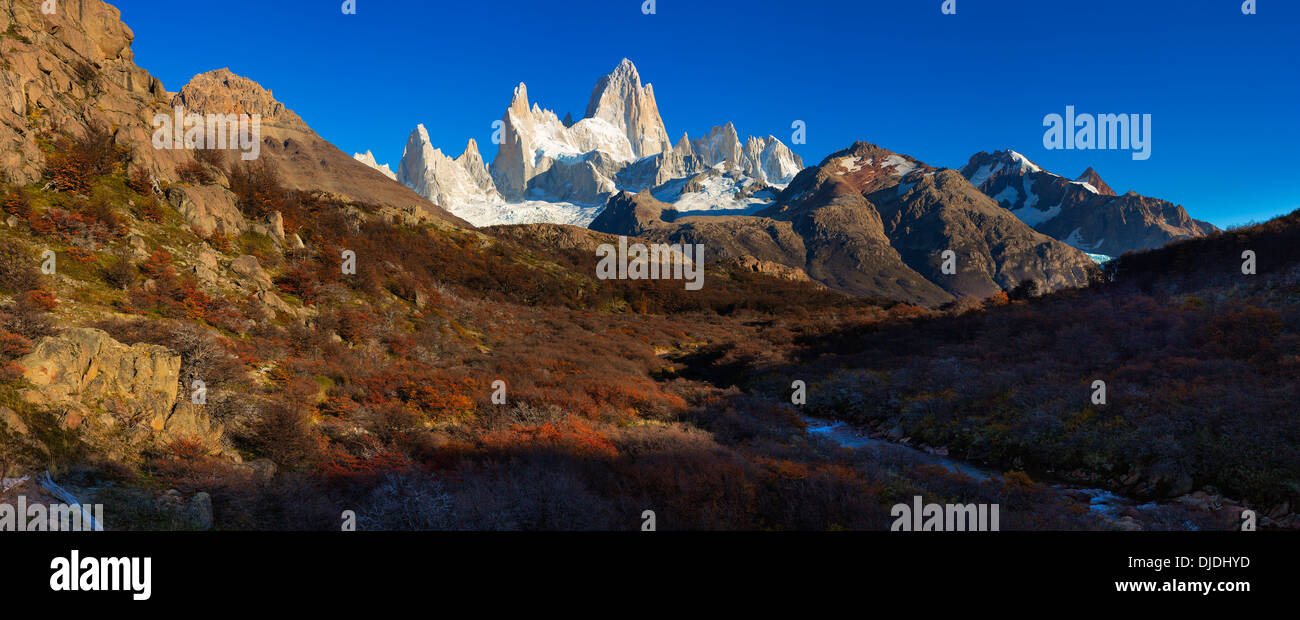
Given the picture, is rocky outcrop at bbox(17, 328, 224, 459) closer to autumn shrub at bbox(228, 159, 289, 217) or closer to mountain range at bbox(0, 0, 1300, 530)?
mountain range at bbox(0, 0, 1300, 530)

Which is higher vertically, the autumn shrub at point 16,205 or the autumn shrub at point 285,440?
the autumn shrub at point 16,205

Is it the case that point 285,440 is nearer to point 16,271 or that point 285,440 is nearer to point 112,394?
point 112,394

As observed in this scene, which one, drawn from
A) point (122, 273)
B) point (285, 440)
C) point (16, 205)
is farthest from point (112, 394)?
point (16, 205)

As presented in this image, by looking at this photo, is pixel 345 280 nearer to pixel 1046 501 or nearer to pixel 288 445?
pixel 288 445

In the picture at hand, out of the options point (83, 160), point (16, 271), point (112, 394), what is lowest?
point (112, 394)

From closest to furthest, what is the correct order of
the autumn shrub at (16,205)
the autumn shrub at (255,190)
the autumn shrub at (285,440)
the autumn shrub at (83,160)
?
1. the autumn shrub at (285,440)
2. the autumn shrub at (16,205)
3. the autumn shrub at (83,160)
4. the autumn shrub at (255,190)

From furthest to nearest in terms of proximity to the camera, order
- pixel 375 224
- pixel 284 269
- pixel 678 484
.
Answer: pixel 375 224 → pixel 284 269 → pixel 678 484

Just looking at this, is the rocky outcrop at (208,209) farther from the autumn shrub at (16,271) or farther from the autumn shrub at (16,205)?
the autumn shrub at (16,271)

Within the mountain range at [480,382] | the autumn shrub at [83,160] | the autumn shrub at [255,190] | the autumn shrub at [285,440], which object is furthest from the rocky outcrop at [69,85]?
the autumn shrub at [285,440]
